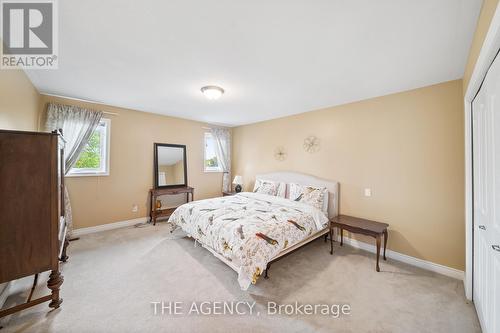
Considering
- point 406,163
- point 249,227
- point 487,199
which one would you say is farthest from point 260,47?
point 406,163

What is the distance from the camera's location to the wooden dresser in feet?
4.88

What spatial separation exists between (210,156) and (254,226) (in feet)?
11.4

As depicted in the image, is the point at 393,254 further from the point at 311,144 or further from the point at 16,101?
the point at 16,101

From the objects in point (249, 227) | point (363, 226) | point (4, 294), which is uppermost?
point (249, 227)

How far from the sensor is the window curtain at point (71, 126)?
321cm

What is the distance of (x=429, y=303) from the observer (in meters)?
1.93

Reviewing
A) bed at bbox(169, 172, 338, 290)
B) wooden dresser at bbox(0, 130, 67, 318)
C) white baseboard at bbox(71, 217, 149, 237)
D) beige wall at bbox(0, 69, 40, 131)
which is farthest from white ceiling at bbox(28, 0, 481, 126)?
white baseboard at bbox(71, 217, 149, 237)

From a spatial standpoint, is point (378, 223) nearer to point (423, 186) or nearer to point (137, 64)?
point (423, 186)

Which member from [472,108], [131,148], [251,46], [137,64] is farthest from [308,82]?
[131,148]

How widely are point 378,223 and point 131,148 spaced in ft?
15.5

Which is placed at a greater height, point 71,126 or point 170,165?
point 71,126

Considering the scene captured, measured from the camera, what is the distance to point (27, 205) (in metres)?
1.57

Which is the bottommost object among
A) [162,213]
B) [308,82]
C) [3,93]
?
[162,213]

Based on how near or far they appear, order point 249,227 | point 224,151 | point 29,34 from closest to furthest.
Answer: point 29,34
point 249,227
point 224,151
